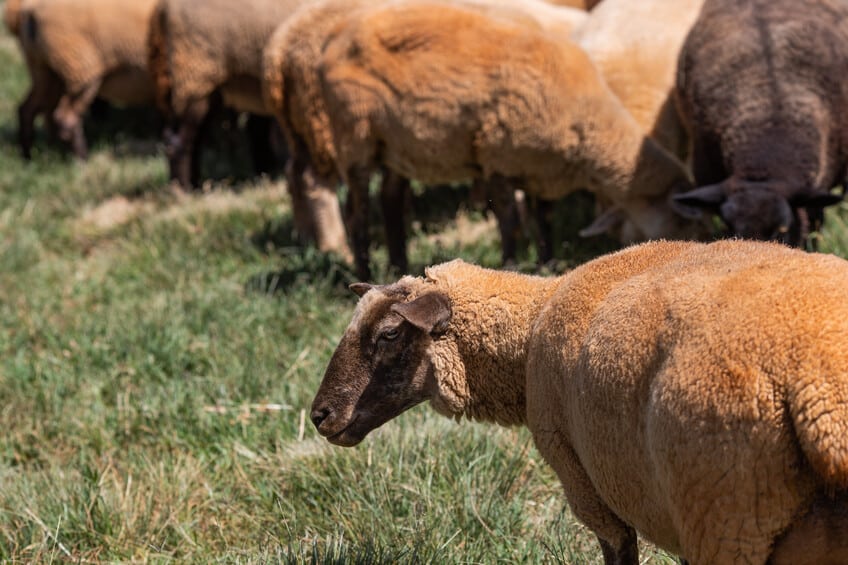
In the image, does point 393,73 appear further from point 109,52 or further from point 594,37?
point 109,52

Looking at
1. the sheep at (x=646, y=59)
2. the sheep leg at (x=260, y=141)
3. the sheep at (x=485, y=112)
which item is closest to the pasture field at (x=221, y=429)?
the sheep at (x=485, y=112)

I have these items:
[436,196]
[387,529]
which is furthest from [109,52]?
[387,529]

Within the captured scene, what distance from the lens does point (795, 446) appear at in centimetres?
243

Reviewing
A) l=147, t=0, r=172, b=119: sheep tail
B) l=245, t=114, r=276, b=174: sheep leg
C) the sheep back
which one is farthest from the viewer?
l=245, t=114, r=276, b=174: sheep leg

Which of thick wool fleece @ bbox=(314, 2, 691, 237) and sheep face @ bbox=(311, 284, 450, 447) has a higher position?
sheep face @ bbox=(311, 284, 450, 447)

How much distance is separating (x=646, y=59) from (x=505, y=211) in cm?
181

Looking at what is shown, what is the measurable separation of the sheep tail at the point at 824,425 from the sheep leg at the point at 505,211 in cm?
491

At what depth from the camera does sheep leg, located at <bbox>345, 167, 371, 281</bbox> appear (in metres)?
7.51

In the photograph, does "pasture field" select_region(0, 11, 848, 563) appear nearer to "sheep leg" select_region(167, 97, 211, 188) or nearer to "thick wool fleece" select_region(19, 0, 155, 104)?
"sheep leg" select_region(167, 97, 211, 188)

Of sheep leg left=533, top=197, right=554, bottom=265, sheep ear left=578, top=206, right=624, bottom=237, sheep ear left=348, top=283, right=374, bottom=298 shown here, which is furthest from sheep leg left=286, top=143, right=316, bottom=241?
sheep ear left=348, top=283, right=374, bottom=298

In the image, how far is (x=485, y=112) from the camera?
22.7 feet

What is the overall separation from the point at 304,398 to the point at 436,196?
444 centimetres

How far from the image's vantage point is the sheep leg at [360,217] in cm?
751

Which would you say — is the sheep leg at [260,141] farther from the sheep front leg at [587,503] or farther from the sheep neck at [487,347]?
the sheep front leg at [587,503]
